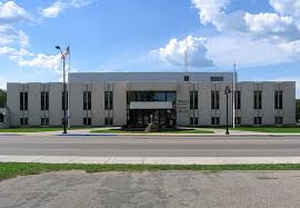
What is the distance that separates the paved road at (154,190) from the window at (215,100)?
52.7 meters

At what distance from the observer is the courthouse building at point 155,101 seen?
207ft

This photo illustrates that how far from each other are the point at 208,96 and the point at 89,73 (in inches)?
1027

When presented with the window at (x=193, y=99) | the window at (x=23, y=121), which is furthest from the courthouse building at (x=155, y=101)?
the window at (x=23, y=121)

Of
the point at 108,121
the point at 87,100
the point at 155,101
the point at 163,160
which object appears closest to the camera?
the point at 163,160

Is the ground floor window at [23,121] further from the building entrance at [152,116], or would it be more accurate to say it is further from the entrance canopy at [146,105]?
the entrance canopy at [146,105]

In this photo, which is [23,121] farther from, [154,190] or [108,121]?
[154,190]

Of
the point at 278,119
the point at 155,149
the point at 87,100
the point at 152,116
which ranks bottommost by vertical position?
the point at 155,149

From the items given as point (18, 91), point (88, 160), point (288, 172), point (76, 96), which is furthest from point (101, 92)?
point (288, 172)

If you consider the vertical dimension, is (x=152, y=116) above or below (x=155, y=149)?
above

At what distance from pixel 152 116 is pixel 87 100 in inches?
458

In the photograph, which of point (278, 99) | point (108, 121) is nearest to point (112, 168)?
point (108, 121)

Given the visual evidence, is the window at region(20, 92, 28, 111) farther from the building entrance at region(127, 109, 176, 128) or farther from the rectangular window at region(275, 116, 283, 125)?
the rectangular window at region(275, 116, 283, 125)

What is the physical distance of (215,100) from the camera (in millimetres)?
63312

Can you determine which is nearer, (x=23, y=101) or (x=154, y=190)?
(x=154, y=190)
